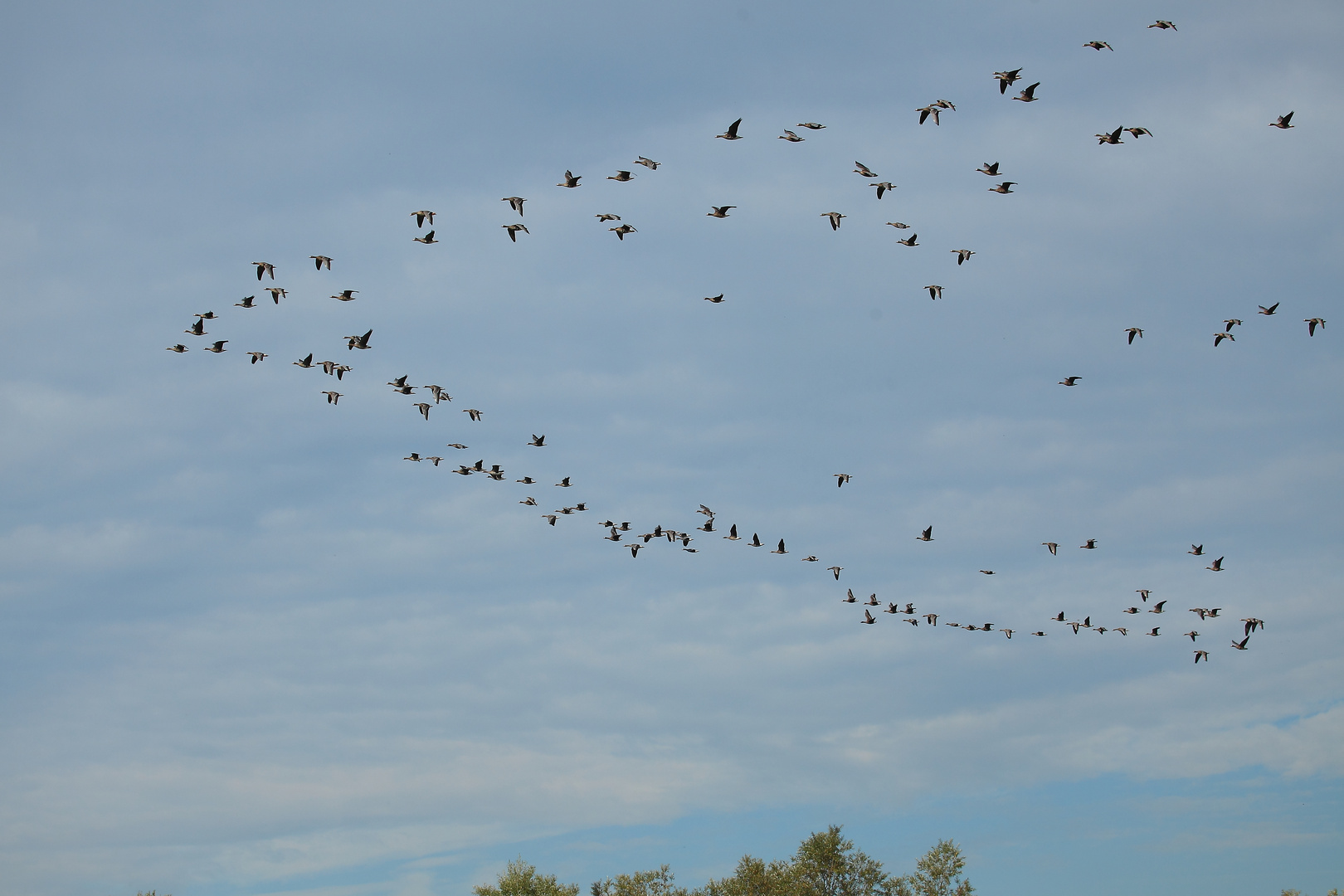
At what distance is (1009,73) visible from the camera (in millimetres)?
47500

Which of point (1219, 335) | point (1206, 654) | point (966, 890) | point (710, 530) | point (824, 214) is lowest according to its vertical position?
point (966, 890)

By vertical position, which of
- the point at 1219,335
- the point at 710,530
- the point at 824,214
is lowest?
the point at 710,530

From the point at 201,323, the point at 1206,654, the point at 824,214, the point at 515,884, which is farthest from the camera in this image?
the point at 515,884

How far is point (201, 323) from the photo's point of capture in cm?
5662

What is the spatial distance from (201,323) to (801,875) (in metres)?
51.6

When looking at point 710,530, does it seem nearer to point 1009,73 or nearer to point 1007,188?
point 1007,188

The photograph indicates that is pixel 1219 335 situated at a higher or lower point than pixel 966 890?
higher

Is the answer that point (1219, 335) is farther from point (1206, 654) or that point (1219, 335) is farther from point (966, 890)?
point (966, 890)

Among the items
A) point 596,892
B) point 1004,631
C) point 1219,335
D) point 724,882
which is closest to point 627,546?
point 1004,631

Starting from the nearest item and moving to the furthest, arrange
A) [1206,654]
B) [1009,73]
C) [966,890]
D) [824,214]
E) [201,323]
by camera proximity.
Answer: [1009,73], [824,214], [201,323], [1206,654], [966,890]

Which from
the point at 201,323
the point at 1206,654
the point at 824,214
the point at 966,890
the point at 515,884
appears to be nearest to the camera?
the point at 824,214

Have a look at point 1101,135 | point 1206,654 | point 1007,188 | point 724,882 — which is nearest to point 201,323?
point 1007,188

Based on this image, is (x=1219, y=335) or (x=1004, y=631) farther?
(x=1004, y=631)

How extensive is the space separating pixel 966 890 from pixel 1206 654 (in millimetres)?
23557
